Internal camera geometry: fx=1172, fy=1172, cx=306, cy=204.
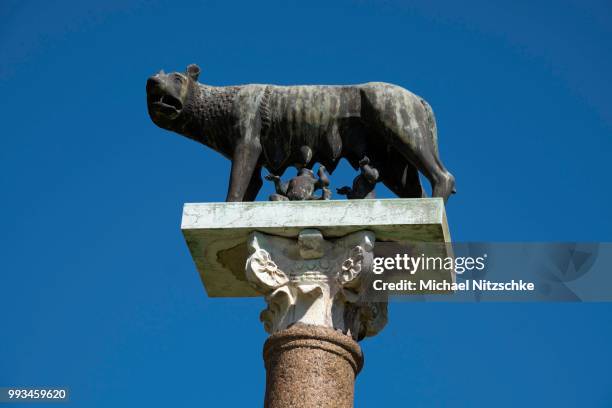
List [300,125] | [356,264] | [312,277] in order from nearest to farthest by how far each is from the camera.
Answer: [356,264]
[312,277]
[300,125]

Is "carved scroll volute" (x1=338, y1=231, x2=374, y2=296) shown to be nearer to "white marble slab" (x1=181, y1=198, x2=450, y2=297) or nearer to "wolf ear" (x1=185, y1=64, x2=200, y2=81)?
"white marble slab" (x1=181, y1=198, x2=450, y2=297)

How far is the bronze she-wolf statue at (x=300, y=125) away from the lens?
31.3 feet

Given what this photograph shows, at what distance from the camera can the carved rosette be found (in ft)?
28.3

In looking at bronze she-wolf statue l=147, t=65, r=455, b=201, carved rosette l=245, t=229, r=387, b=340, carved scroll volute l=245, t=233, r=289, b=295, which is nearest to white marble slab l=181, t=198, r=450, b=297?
carved rosette l=245, t=229, r=387, b=340

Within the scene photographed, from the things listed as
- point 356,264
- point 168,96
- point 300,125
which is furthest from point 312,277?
point 168,96

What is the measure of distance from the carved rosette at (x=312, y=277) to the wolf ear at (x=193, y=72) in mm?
1819

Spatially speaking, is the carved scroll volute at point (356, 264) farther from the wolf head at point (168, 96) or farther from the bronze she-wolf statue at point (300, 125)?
the wolf head at point (168, 96)

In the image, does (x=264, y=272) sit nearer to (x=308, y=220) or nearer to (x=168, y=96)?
(x=308, y=220)

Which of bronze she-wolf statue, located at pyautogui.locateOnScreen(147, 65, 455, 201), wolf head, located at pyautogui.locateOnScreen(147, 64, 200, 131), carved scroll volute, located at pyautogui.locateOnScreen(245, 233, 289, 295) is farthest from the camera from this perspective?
wolf head, located at pyautogui.locateOnScreen(147, 64, 200, 131)

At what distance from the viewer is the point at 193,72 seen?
10.0 metres

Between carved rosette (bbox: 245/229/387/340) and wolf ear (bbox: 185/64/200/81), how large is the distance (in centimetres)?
182

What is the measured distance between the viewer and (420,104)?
32.0ft

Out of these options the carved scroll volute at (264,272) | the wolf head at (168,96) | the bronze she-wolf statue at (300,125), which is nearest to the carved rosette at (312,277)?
→ the carved scroll volute at (264,272)

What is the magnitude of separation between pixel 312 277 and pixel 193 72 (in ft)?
7.69
